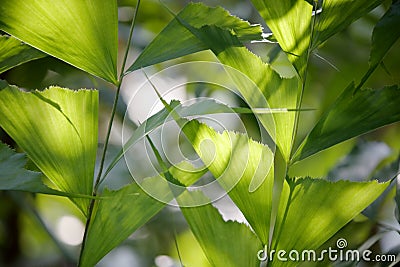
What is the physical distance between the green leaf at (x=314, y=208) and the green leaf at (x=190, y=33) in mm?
89

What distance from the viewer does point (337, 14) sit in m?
0.29

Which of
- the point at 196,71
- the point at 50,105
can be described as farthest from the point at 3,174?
the point at 196,71

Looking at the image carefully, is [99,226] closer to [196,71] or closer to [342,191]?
[342,191]

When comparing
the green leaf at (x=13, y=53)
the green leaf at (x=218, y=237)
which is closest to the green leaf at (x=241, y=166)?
the green leaf at (x=218, y=237)

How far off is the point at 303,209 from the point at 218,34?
11 centimetres

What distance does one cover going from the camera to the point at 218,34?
11.0 inches

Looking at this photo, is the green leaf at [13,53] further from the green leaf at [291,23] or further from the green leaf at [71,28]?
the green leaf at [291,23]

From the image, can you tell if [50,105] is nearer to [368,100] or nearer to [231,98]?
[368,100]

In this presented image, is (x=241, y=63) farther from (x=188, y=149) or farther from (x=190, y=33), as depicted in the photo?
(x=188, y=149)

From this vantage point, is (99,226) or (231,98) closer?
(99,226)

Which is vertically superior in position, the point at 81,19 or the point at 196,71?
the point at 196,71

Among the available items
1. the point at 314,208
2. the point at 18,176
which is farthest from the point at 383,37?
the point at 18,176

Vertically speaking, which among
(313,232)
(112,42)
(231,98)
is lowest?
(313,232)

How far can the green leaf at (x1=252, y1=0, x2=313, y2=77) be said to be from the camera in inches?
11.8
